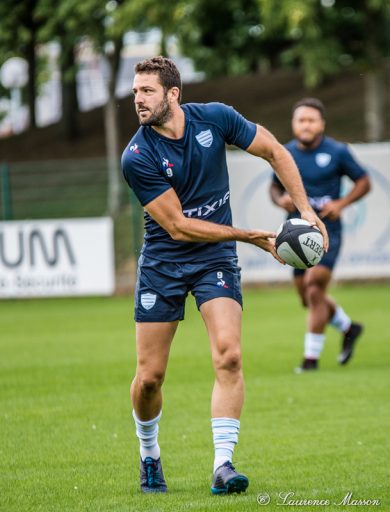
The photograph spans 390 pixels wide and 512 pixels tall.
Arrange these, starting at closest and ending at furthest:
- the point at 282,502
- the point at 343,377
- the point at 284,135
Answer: the point at 282,502, the point at 343,377, the point at 284,135

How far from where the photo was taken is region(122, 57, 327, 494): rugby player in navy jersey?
6.28 metres

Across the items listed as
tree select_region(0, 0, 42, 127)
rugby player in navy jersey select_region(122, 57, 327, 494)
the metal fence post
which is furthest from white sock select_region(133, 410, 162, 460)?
tree select_region(0, 0, 42, 127)

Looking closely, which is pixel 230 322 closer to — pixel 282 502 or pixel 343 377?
pixel 282 502

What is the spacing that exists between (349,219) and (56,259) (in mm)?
5291

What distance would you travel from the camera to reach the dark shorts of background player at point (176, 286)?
643 centimetres

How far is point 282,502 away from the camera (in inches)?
236

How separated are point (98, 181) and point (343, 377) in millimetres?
14133

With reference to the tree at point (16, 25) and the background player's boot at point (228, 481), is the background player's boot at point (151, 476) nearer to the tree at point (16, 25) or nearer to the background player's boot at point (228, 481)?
the background player's boot at point (228, 481)

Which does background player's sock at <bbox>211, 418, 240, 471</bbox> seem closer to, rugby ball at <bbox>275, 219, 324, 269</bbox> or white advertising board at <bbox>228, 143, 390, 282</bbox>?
rugby ball at <bbox>275, 219, 324, 269</bbox>

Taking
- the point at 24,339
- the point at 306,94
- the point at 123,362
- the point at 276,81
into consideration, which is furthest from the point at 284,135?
the point at 123,362

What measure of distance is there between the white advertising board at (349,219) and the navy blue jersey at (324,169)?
912 cm

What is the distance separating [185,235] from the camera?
6.32m
